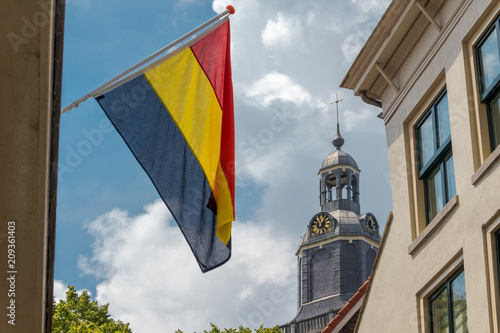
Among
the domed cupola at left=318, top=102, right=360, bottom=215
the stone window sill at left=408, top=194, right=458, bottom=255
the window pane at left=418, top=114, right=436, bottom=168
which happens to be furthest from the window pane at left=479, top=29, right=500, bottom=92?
the domed cupola at left=318, top=102, right=360, bottom=215

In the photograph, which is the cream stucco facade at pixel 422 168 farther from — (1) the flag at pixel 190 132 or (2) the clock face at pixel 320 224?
(2) the clock face at pixel 320 224

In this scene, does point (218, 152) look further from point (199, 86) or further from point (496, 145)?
point (496, 145)

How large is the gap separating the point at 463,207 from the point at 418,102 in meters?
2.75

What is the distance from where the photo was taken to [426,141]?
44.9ft

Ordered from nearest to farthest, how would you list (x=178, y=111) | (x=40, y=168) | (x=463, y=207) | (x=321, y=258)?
(x=40, y=168) < (x=463, y=207) < (x=178, y=111) < (x=321, y=258)

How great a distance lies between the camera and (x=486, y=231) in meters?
10.9

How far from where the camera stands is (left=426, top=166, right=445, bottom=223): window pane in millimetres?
12977

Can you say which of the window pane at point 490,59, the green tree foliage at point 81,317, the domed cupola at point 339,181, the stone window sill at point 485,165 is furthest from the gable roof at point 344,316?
the domed cupola at point 339,181

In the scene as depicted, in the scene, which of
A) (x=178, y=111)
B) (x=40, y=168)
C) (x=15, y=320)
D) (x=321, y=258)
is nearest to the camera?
(x=40, y=168)

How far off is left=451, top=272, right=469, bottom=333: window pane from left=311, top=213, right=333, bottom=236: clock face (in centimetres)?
8602

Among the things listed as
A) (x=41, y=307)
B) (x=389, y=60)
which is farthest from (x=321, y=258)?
(x=41, y=307)

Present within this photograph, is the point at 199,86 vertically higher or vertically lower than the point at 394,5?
lower

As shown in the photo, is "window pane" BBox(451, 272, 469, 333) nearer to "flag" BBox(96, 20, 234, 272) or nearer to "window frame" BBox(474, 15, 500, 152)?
"window frame" BBox(474, 15, 500, 152)

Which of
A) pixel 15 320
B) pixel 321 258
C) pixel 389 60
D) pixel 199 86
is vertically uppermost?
pixel 321 258
